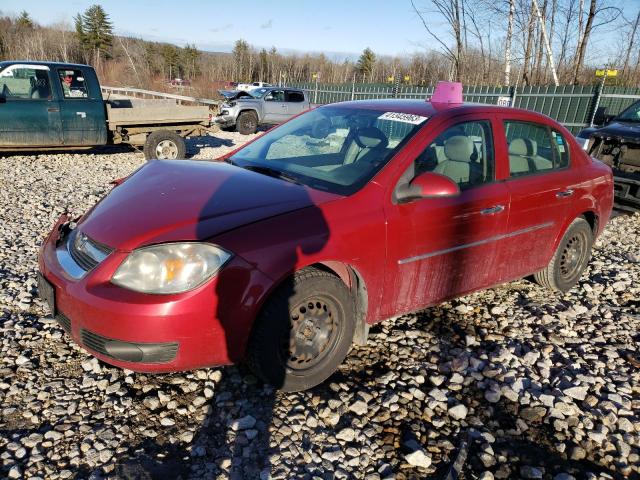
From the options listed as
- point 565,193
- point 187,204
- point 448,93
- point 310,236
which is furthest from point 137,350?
point 565,193

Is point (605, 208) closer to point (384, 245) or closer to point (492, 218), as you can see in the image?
point (492, 218)

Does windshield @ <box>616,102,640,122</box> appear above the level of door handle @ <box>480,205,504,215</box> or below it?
above

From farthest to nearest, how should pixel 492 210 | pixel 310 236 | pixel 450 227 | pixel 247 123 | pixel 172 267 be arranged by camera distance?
1. pixel 247 123
2. pixel 492 210
3. pixel 450 227
4. pixel 310 236
5. pixel 172 267

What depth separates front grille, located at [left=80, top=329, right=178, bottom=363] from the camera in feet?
7.63

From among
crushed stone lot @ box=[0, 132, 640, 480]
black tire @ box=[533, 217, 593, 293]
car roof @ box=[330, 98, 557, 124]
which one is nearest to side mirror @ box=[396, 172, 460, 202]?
car roof @ box=[330, 98, 557, 124]

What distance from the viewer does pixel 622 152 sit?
23.9 feet

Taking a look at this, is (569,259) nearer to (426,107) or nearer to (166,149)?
(426,107)

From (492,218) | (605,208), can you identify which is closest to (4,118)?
(492,218)

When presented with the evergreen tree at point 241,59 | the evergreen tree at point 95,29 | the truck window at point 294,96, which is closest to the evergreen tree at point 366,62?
the evergreen tree at point 241,59

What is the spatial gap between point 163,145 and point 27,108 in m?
2.56

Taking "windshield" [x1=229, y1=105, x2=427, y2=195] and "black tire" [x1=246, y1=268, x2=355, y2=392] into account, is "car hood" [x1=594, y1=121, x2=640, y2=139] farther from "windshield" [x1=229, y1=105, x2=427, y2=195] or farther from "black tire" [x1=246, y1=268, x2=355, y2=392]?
"black tire" [x1=246, y1=268, x2=355, y2=392]

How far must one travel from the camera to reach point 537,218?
3752mm

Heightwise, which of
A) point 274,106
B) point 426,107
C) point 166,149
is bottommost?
point 166,149

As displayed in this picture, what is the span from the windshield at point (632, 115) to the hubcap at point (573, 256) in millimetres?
4825
